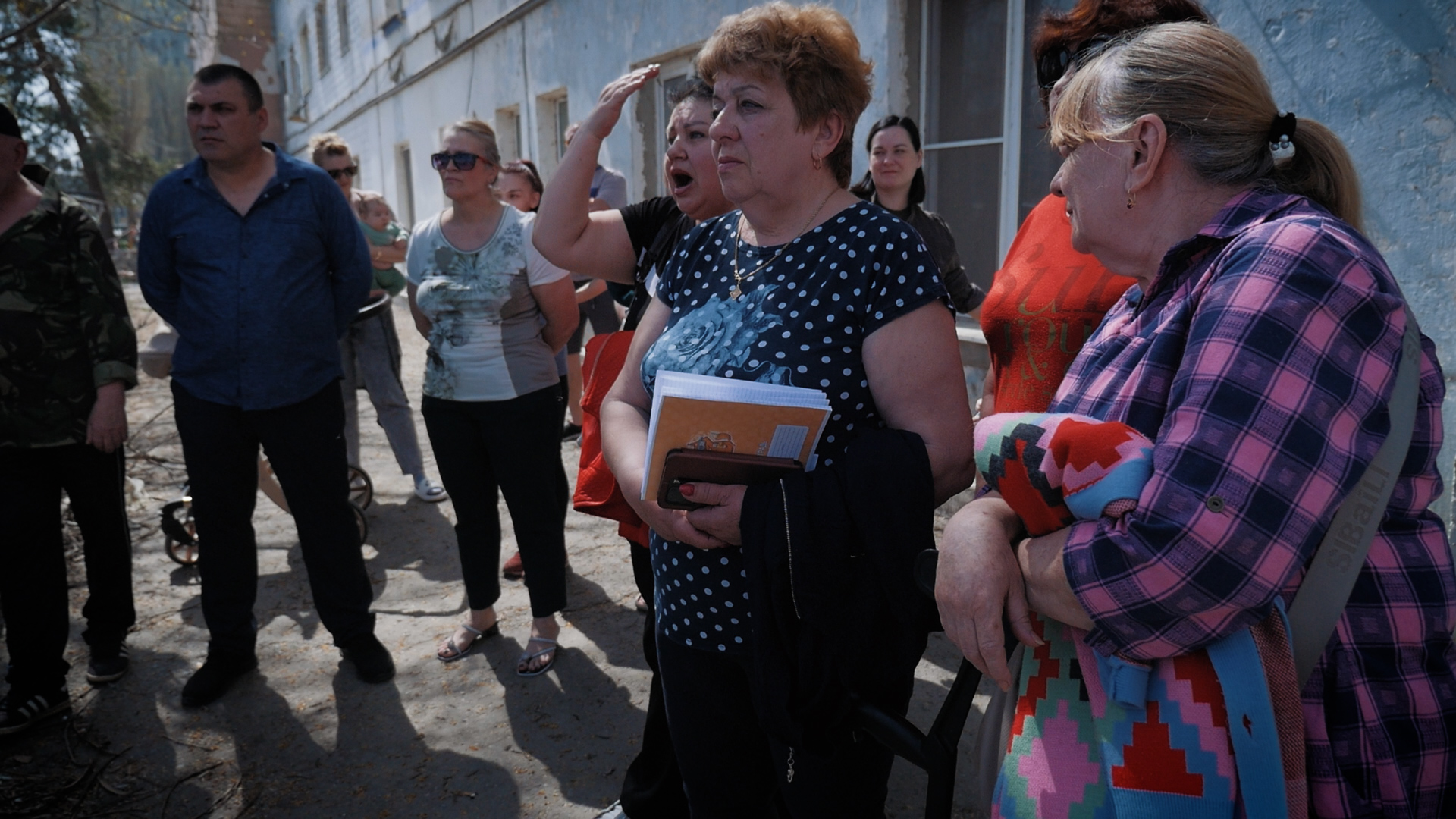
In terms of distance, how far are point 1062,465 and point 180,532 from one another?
15.4 ft

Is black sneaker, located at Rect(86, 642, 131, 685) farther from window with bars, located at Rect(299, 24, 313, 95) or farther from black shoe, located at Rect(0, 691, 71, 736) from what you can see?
window with bars, located at Rect(299, 24, 313, 95)

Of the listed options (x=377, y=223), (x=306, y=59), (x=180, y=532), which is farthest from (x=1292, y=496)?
(x=306, y=59)

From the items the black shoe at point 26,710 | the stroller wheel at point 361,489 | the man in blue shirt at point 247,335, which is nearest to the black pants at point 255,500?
the man in blue shirt at point 247,335

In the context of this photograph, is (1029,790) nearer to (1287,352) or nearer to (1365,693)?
(1365,693)

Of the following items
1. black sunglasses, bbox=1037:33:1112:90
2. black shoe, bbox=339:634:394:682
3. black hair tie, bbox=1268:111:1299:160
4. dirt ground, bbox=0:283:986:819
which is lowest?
dirt ground, bbox=0:283:986:819

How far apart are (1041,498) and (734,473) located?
59 centimetres

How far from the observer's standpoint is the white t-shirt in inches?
137

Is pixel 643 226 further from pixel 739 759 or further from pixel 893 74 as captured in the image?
pixel 893 74

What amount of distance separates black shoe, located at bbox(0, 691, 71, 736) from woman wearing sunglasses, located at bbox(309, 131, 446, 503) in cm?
232

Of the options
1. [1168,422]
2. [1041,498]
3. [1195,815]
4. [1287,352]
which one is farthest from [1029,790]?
[1287,352]

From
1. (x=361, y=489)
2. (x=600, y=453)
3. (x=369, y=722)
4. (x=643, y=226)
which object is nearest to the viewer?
(x=600, y=453)

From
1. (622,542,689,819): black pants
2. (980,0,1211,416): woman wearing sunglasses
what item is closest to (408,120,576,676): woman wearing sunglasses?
(622,542,689,819): black pants

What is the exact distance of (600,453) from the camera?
2.43m

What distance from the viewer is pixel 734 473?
1.59 meters
